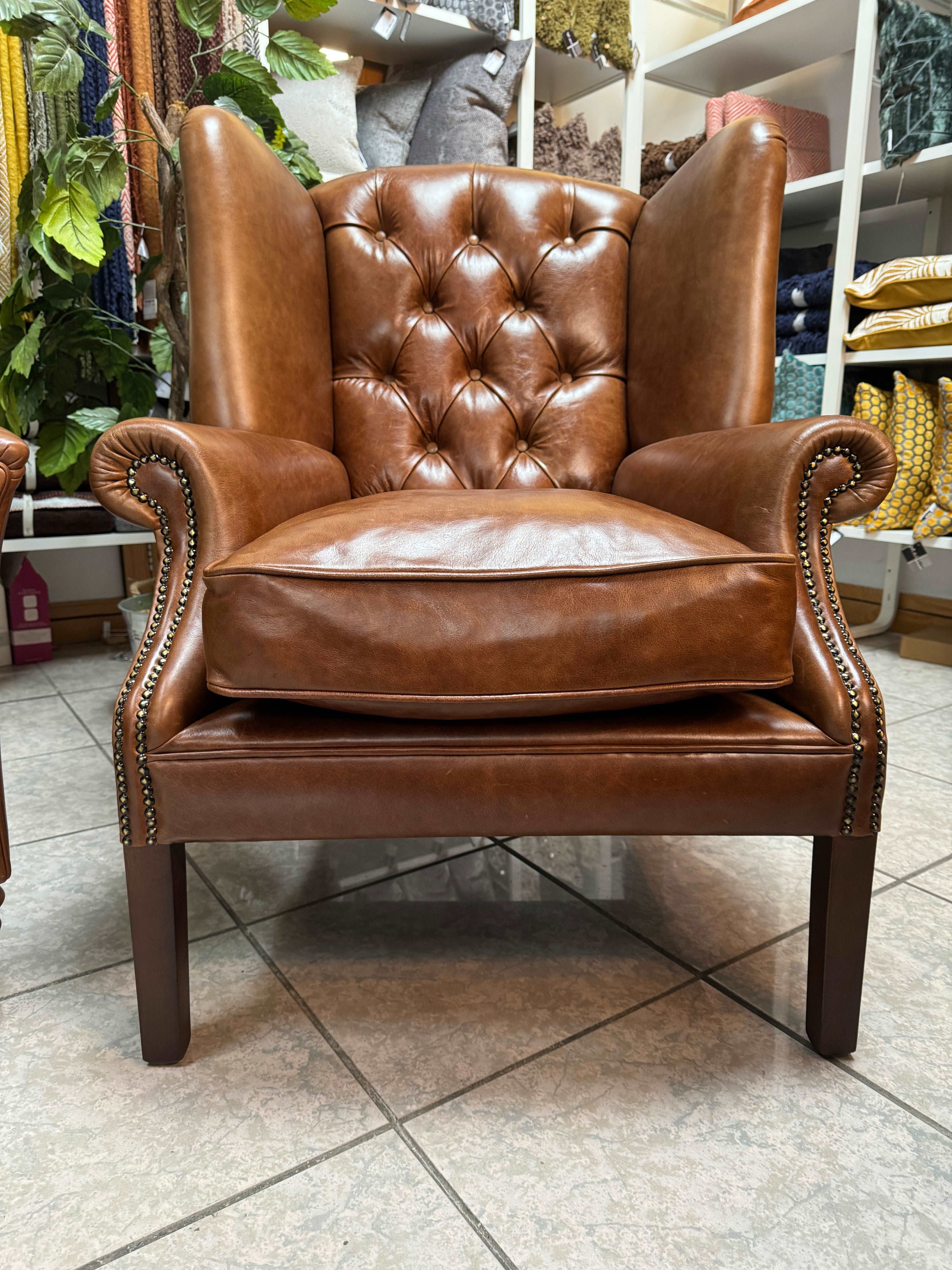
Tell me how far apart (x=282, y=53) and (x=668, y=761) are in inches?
65.0

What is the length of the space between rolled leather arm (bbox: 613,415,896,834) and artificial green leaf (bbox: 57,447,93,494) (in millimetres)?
1485

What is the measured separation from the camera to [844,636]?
817 mm

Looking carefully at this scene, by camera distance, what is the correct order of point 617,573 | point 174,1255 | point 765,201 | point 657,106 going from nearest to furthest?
point 174,1255 → point 617,573 → point 765,201 → point 657,106

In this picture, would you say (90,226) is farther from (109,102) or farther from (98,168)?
(109,102)

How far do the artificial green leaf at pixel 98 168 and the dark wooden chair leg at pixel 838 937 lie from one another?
159 cm

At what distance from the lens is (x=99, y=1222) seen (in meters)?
0.66

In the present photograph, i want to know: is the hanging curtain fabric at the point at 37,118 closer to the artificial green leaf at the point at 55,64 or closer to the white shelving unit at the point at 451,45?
the artificial green leaf at the point at 55,64

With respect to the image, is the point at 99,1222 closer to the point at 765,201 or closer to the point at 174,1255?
the point at 174,1255

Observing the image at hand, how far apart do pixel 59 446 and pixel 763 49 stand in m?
2.23

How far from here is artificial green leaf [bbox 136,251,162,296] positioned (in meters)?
1.95

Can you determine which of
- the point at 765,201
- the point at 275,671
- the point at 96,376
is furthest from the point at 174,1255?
the point at 96,376

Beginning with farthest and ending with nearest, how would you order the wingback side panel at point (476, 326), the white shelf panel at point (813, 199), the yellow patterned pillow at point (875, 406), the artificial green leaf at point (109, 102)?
→ the white shelf panel at point (813, 199), the yellow patterned pillow at point (875, 406), the artificial green leaf at point (109, 102), the wingback side panel at point (476, 326)

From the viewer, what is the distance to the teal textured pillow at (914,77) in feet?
6.49

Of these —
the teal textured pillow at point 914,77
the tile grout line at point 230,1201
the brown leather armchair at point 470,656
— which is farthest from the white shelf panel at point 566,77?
the tile grout line at point 230,1201
